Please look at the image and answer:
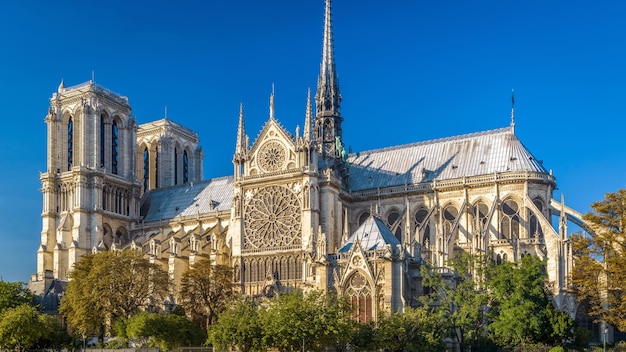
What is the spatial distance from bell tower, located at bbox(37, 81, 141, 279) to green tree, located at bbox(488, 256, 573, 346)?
143ft

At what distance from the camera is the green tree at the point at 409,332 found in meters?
43.4

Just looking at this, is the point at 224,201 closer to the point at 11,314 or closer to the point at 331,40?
the point at 331,40

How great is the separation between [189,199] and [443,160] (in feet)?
88.8

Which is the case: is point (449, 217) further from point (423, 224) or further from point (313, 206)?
point (313, 206)

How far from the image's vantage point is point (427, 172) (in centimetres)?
7481

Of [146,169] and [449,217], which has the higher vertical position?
[146,169]

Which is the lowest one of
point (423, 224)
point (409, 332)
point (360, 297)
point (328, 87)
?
point (409, 332)

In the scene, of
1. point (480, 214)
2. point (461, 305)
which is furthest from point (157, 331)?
point (480, 214)

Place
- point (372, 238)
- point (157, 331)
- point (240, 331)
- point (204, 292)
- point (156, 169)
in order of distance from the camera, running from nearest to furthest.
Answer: point (240, 331)
point (372, 238)
point (157, 331)
point (204, 292)
point (156, 169)

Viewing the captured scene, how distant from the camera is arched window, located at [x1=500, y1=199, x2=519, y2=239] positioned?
226ft

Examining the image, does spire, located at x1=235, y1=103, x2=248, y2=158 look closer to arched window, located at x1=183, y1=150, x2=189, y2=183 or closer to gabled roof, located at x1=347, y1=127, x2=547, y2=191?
gabled roof, located at x1=347, y1=127, x2=547, y2=191

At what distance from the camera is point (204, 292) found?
65.9m

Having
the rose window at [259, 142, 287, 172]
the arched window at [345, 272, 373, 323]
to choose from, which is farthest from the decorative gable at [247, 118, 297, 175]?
the arched window at [345, 272, 373, 323]

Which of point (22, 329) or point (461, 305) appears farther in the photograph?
point (22, 329)
